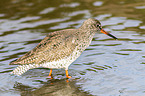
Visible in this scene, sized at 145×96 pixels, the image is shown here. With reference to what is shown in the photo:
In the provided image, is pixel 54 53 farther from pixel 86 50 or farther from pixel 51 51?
pixel 86 50

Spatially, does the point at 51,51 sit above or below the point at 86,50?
above

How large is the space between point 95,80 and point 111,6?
779 cm

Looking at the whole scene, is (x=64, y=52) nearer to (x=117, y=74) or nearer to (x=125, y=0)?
(x=117, y=74)

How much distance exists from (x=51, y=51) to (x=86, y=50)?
8.88 ft

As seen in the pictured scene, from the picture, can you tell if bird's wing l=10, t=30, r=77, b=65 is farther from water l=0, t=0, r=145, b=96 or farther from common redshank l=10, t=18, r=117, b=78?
water l=0, t=0, r=145, b=96

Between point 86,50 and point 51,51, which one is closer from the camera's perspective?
point 51,51

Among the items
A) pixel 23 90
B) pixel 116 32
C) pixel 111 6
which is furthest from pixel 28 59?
pixel 111 6

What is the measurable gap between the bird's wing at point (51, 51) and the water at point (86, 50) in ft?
2.52

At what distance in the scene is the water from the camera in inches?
369

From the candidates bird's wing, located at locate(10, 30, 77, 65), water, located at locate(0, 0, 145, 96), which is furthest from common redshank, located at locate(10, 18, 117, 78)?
water, located at locate(0, 0, 145, 96)

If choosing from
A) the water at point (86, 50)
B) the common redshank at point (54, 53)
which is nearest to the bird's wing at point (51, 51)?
the common redshank at point (54, 53)

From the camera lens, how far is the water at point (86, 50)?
9.37 meters

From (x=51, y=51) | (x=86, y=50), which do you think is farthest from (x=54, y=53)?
(x=86, y=50)

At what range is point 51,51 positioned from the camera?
9.73 meters
